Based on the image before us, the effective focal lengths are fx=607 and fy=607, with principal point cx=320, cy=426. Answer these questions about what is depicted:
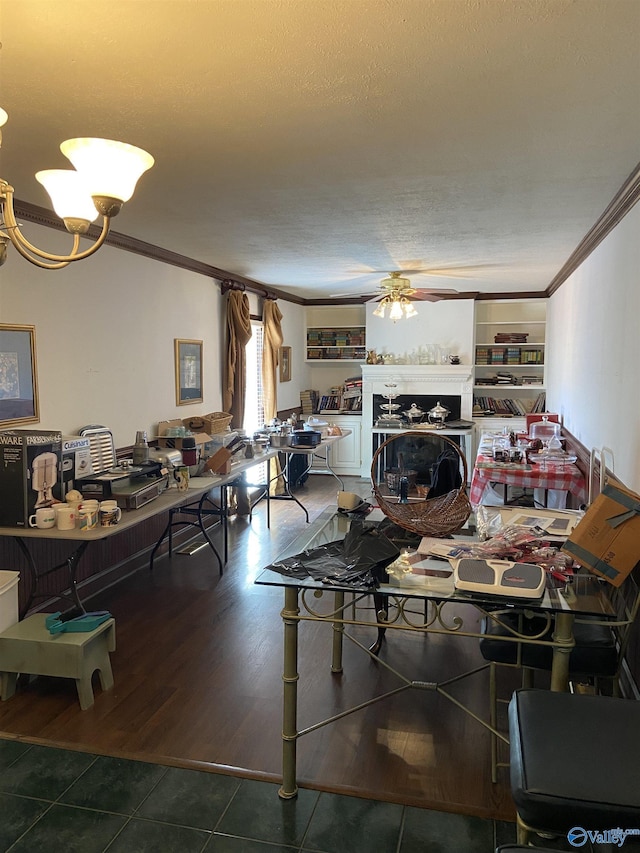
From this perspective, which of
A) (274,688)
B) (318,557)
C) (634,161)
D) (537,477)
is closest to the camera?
(318,557)

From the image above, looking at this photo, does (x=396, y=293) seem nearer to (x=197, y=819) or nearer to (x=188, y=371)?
(x=188, y=371)

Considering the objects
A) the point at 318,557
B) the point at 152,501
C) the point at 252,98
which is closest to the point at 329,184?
the point at 252,98

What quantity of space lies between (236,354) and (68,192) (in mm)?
4270

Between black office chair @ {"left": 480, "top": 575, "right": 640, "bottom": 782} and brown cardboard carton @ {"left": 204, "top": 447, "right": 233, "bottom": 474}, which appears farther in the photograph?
brown cardboard carton @ {"left": 204, "top": 447, "right": 233, "bottom": 474}

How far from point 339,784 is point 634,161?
9.26ft

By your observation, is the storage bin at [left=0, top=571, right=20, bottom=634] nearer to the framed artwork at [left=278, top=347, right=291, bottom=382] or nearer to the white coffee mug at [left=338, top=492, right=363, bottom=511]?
the white coffee mug at [left=338, top=492, right=363, bottom=511]

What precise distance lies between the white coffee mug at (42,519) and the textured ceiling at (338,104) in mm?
1623

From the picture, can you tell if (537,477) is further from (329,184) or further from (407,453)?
(407,453)

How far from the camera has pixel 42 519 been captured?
3.04 metres

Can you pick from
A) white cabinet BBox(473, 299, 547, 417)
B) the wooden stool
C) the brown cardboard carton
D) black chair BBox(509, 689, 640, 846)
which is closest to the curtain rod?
the brown cardboard carton

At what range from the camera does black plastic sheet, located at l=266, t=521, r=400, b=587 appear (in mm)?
2047

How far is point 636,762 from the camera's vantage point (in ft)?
4.67

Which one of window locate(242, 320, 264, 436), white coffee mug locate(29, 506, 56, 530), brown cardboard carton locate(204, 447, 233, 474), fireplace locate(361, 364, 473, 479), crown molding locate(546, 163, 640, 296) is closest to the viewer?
crown molding locate(546, 163, 640, 296)

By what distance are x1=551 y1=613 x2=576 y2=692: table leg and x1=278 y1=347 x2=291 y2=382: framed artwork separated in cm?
577
